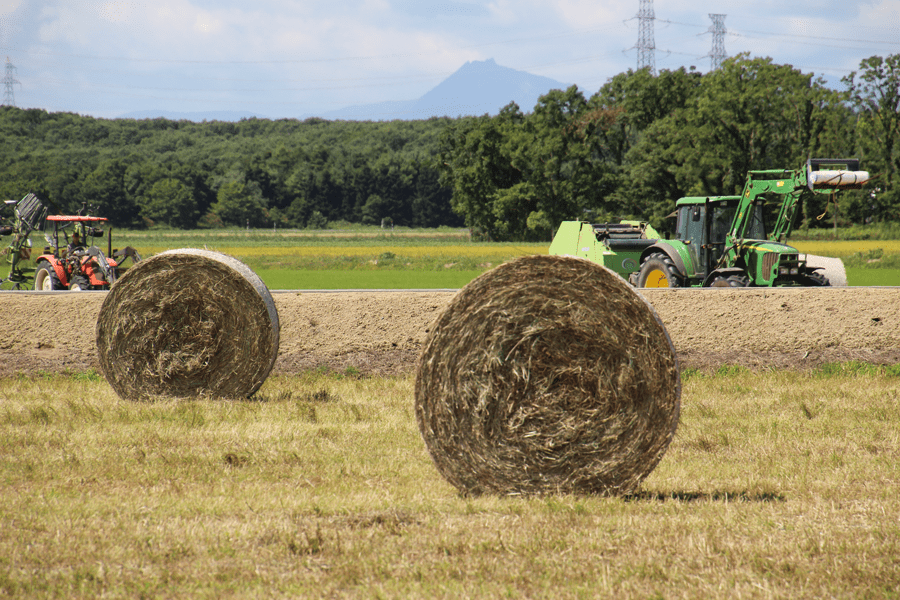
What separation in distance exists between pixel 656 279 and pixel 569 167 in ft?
147

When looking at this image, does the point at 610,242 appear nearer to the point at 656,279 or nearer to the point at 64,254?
the point at 656,279

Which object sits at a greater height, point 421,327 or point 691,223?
point 691,223

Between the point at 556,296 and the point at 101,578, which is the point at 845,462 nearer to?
the point at 556,296

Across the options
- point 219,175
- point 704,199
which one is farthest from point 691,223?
point 219,175

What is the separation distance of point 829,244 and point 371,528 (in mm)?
36914

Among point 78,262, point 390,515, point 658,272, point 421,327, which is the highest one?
point 78,262

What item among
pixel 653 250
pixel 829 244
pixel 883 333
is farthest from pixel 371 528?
pixel 829 244

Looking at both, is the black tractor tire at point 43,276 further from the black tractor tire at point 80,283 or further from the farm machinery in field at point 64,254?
the black tractor tire at point 80,283

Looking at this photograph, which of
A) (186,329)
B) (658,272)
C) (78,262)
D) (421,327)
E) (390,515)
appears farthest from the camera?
(78,262)

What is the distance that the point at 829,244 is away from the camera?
36.5 metres

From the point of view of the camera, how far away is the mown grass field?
154 inches

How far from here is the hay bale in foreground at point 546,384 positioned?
5203mm

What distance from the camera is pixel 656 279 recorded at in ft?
49.4

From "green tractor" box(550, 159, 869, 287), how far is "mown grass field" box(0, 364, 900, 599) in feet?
20.2
